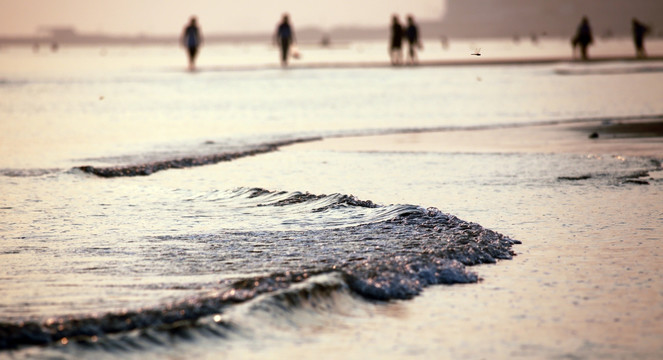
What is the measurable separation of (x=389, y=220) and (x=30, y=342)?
124 inches

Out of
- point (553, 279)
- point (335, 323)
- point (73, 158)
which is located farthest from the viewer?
point (73, 158)

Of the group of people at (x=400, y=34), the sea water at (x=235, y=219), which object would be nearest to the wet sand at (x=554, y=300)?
the sea water at (x=235, y=219)

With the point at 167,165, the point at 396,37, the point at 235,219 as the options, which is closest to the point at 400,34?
the point at 396,37

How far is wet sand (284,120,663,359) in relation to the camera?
151 inches

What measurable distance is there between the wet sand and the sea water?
19 centimetres

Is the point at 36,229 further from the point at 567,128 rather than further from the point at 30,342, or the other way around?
the point at 567,128

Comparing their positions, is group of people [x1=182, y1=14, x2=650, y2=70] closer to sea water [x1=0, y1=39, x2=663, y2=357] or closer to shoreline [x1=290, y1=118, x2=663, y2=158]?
sea water [x1=0, y1=39, x2=663, y2=357]

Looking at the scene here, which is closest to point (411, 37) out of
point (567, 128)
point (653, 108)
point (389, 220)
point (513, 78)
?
point (513, 78)

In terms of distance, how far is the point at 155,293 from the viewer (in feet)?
15.0

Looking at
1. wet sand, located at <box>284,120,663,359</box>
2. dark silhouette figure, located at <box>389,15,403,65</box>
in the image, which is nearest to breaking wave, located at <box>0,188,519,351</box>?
wet sand, located at <box>284,120,663,359</box>

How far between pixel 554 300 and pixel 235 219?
280 cm

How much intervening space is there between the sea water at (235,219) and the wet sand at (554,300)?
0.62 ft

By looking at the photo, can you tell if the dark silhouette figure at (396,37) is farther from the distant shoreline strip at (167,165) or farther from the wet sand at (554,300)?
the wet sand at (554,300)

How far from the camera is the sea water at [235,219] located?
13.9ft
